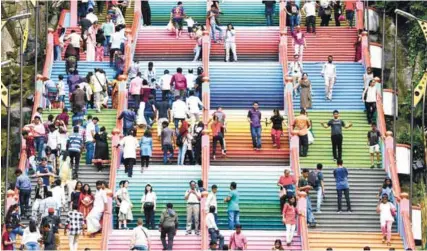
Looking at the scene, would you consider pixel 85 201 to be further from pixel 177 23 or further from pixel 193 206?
pixel 177 23

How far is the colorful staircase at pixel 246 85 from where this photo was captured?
6694 cm

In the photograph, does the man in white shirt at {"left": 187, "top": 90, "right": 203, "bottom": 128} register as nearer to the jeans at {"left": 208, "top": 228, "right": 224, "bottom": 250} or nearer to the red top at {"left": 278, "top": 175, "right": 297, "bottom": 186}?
the red top at {"left": 278, "top": 175, "right": 297, "bottom": 186}

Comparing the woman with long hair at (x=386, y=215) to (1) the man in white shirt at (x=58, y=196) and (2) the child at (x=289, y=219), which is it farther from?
(1) the man in white shirt at (x=58, y=196)

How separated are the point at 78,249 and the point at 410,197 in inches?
391

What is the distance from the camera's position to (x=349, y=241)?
58.3 m

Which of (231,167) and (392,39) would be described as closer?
(231,167)

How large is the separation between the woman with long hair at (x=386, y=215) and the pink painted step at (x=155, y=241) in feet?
17.3

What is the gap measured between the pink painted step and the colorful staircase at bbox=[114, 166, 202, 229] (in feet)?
4.98

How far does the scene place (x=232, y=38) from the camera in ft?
226

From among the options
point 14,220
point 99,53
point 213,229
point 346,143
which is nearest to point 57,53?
point 99,53

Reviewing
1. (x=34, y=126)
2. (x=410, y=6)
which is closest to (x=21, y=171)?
(x=34, y=126)

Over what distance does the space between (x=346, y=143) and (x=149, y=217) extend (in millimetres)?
8259

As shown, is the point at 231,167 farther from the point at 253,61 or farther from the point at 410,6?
the point at 410,6

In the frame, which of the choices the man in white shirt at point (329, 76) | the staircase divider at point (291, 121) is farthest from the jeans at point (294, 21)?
the man in white shirt at point (329, 76)
